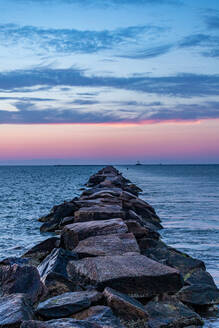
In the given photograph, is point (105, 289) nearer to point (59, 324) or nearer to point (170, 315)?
point (170, 315)

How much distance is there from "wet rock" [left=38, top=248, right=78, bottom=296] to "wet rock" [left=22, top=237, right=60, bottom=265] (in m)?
→ 1.69

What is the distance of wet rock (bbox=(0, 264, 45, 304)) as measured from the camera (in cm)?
540

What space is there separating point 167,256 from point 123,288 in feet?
8.01

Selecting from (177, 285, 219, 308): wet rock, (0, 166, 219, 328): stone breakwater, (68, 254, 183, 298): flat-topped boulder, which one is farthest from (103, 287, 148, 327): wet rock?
(177, 285, 219, 308): wet rock

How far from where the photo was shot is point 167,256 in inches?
308

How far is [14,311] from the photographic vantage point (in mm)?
4277

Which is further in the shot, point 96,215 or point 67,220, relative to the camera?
point 67,220

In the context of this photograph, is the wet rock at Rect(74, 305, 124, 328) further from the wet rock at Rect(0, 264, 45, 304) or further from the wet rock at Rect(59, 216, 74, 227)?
the wet rock at Rect(59, 216, 74, 227)

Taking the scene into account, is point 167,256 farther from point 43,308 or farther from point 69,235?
point 43,308

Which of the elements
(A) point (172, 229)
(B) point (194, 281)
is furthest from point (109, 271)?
(A) point (172, 229)

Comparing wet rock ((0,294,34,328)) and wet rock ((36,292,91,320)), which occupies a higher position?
wet rock ((0,294,34,328))

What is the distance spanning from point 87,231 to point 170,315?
12.7 feet

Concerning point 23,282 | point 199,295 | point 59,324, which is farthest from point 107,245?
point 59,324

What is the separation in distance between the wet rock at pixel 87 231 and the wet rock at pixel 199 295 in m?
2.77
